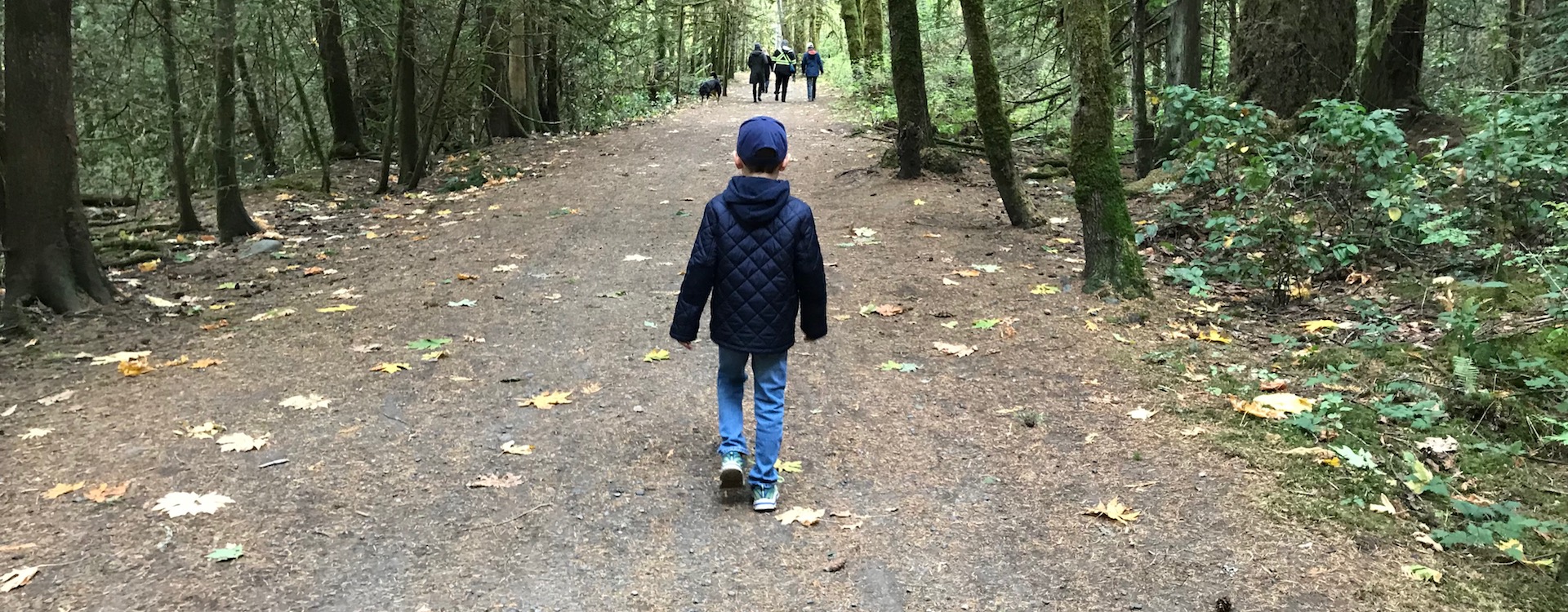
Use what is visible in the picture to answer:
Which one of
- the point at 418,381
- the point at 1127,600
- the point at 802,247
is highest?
the point at 802,247

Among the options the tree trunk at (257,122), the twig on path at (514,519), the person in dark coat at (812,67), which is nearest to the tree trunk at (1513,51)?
the twig on path at (514,519)

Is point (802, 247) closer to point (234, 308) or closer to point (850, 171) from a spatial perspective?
point (234, 308)

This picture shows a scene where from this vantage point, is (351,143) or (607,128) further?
(607,128)

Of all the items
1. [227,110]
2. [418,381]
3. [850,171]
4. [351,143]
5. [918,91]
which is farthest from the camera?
[351,143]

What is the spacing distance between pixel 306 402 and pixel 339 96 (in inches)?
507

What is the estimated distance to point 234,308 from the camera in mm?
7926

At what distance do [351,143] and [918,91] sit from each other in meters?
10.3

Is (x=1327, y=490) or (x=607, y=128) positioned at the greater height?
(x=607, y=128)

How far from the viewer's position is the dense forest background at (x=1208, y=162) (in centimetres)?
504

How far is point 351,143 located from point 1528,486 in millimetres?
17021

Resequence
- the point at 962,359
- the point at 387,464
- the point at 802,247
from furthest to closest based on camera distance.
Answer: the point at 962,359 → the point at 387,464 → the point at 802,247

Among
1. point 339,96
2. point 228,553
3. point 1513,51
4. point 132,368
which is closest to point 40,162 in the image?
point 132,368

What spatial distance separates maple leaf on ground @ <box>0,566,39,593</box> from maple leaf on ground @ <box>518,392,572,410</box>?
2284mm

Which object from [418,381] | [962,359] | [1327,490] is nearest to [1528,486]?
[1327,490]
